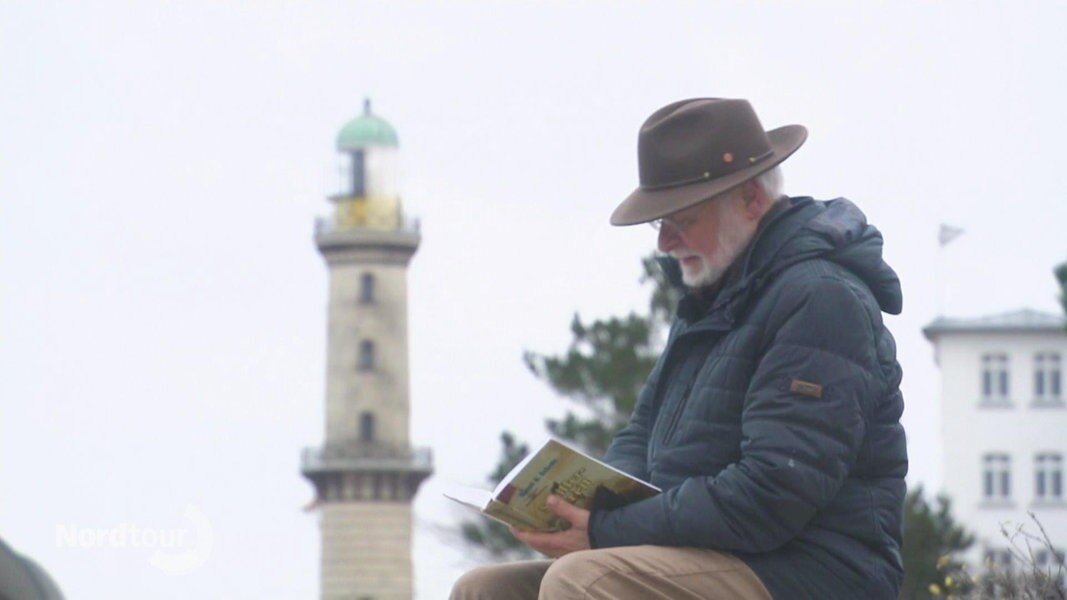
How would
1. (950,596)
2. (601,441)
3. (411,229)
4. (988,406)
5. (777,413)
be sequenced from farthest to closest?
1. (411,229)
2. (988,406)
3. (601,441)
4. (950,596)
5. (777,413)

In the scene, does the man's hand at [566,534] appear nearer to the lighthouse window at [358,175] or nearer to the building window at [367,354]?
the building window at [367,354]

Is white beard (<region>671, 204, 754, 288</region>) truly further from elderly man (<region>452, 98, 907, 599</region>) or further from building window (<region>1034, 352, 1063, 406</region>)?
building window (<region>1034, 352, 1063, 406</region>)

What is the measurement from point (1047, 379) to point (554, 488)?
69049 mm

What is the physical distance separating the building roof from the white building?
25mm

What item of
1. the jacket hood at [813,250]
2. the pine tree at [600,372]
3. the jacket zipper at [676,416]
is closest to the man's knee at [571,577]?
the jacket zipper at [676,416]

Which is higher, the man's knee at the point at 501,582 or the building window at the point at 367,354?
the building window at the point at 367,354

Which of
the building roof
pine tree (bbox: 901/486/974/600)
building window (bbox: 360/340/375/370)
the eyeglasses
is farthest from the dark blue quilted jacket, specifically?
building window (bbox: 360/340/375/370)

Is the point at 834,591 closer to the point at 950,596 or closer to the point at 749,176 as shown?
the point at 749,176

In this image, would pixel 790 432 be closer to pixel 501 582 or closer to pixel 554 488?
pixel 554 488

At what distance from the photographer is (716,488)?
4.14 m

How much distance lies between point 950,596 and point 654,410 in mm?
1853

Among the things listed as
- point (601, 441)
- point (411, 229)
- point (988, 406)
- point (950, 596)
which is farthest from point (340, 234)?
point (950, 596)

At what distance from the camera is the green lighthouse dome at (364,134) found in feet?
255

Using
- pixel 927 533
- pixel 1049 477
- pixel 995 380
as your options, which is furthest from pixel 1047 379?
pixel 927 533
